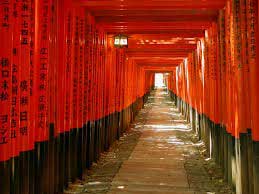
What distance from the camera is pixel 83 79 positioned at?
778 centimetres

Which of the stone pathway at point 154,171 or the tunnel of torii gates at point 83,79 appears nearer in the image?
the tunnel of torii gates at point 83,79

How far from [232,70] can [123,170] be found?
3.68 meters

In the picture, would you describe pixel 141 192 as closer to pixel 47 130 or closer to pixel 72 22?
pixel 47 130

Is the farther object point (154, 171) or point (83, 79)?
point (154, 171)

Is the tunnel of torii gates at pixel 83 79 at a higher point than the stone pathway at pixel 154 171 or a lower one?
higher

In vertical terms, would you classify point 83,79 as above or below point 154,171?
above

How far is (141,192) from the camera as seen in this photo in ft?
21.7

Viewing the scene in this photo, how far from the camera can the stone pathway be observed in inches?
272

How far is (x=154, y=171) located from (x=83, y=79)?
2.71 metres

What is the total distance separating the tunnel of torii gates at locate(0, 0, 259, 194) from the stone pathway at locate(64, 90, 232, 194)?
336 millimetres

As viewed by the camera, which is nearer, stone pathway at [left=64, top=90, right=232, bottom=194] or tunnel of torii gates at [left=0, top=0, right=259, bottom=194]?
tunnel of torii gates at [left=0, top=0, right=259, bottom=194]

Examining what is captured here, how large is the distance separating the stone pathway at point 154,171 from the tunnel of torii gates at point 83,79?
34 cm

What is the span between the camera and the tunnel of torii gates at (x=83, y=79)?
4246mm

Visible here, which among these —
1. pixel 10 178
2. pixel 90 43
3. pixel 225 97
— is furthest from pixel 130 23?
pixel 10 178
